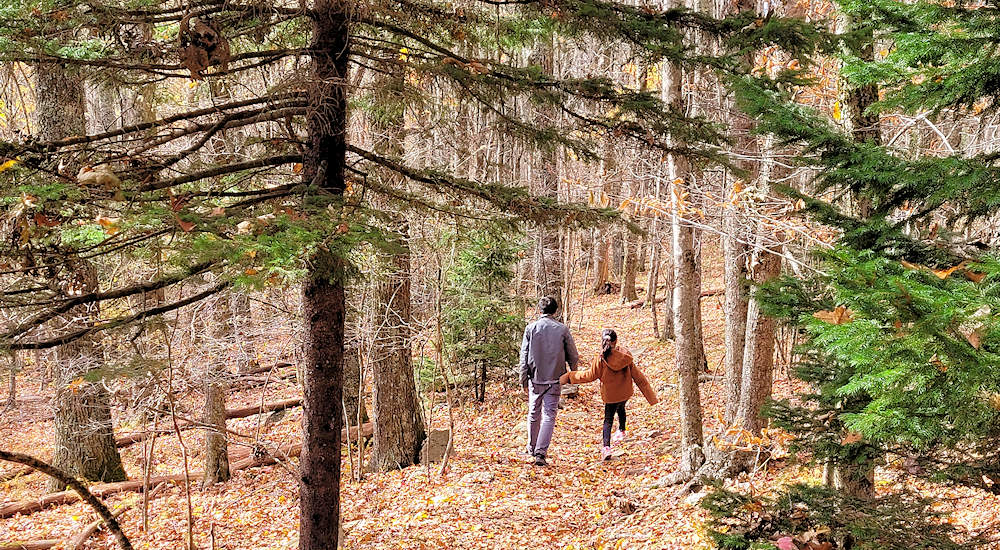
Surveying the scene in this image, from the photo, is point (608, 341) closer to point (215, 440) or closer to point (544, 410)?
point (544, 410)

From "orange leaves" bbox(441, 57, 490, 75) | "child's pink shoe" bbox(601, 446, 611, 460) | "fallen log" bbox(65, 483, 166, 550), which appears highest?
"orange leaves" bbox(441, 57, 490, 75)

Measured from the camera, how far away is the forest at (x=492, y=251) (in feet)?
9.15

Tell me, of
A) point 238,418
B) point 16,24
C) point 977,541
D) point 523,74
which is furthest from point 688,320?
point 238,418

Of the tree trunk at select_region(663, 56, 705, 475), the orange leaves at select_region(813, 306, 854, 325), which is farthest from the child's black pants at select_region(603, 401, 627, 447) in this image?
the orange leaves at select_region(813, 306, 854, 325)

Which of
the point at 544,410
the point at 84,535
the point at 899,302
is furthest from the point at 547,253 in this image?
the point at 899,302

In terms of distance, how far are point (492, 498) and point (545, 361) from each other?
191 cm

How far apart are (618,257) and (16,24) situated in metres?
27.3

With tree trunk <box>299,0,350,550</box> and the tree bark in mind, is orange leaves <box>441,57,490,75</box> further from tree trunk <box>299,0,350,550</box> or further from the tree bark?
the tree bark

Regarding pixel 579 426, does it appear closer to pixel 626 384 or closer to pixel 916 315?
pixel 626 384

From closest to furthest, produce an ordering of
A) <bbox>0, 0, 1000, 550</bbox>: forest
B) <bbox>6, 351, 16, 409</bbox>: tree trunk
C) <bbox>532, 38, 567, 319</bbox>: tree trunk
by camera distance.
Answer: <bbox>0, 0, 1000, 550</bbox>: forest
<bbox>6, 351, 16, 409</bbox>: tree trunk
<bbox>532, 38, 567, 319</bbox>: tree trunk

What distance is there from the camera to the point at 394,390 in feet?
31.6

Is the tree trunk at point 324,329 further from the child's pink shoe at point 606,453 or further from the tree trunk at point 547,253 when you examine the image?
the tree trunk at point 547,253

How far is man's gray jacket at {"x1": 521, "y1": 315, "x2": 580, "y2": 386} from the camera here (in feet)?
28.6

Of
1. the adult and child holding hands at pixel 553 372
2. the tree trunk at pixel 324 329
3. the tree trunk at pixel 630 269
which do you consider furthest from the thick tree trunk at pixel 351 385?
the tree trunk at pixel 630 269
